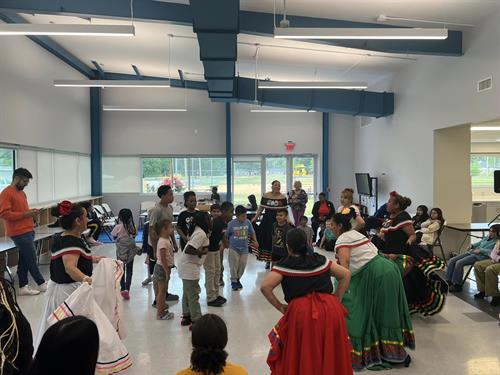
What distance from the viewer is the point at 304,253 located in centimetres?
241

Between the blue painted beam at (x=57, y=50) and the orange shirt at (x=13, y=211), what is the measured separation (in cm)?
352

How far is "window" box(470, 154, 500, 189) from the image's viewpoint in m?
12.3

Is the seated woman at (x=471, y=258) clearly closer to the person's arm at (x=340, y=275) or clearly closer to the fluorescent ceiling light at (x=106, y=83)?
the person's arm at (x=340, y=275)

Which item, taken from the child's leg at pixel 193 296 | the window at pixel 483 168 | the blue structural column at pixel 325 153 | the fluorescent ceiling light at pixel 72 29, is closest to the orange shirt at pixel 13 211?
the fluorescent ceiling light at pixel 72 29

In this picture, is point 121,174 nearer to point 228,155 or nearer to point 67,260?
point 228,155

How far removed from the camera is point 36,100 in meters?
8.30

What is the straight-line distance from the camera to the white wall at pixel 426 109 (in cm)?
600

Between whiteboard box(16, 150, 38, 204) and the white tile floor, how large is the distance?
3.25 m

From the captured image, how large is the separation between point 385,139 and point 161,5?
6342mm

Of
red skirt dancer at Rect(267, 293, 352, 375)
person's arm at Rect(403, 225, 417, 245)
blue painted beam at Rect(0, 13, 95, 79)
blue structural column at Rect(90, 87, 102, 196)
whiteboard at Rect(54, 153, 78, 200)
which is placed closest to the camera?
red skirt dancer at Rect(267, 293, 352, 375)

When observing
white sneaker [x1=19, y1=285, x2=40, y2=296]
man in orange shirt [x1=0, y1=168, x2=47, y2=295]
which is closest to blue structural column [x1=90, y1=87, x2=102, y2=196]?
man in orange shirt [x1=0, y1=168, x2=47, y2=295]

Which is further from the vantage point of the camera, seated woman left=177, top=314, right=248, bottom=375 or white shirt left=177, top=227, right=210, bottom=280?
white shirt left=177, top=227, right=210, bottom=280

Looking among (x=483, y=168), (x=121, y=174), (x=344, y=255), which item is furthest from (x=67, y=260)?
(x=483, y=168)

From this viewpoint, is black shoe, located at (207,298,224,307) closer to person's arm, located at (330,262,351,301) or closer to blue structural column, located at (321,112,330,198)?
person's arm, located at (330,262,351,301)
